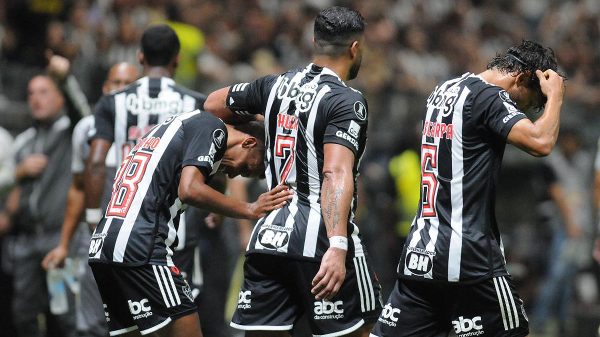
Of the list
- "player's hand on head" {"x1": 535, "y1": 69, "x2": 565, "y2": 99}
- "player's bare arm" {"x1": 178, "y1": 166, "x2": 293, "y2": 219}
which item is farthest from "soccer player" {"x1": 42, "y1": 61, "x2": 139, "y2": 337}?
"player's hand on head" {"x1": 535, "y1": 69, "x2": 565, "y2": 99}

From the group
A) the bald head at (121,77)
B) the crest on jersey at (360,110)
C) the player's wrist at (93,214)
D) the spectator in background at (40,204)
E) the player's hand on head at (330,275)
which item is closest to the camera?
the player's hand on head at (330,275)

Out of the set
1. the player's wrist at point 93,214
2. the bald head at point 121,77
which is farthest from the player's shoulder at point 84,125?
the player's wrist at point 93,214

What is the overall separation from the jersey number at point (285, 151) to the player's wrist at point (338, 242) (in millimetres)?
593

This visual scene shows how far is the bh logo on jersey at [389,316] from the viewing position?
20.8 feet

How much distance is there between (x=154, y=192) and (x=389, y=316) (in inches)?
62.4

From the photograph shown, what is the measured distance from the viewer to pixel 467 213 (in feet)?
20.3

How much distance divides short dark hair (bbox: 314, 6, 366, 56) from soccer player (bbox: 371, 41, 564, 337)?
64 cm

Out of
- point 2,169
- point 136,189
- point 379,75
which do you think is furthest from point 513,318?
point 379,75

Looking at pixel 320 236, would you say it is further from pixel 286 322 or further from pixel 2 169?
pixel 2 169

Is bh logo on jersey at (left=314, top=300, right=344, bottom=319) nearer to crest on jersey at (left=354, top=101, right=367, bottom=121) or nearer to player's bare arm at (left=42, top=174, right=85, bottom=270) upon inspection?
crest on jersey at (left=354, top=101, right=367, bottom=121)

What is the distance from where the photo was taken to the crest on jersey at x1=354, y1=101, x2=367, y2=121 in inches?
246

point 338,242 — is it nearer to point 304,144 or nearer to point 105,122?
point 304,144

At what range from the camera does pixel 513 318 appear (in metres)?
6.16

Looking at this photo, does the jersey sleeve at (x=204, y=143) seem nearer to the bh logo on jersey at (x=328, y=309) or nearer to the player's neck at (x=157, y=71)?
the bh logo on jersey at (x=328, y=309)
